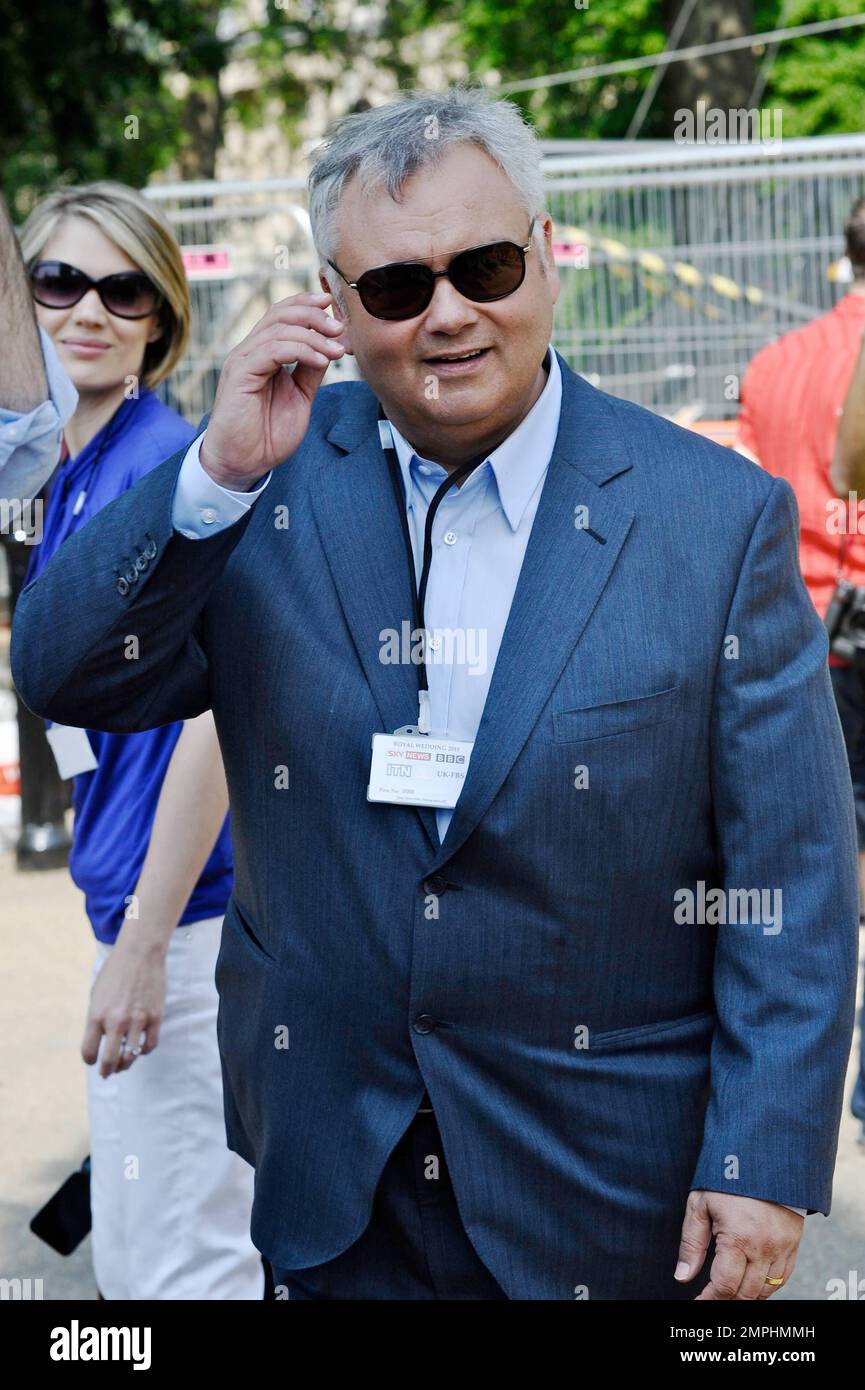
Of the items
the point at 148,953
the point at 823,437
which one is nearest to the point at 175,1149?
the point at 148,953

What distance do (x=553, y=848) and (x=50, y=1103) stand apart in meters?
3.37

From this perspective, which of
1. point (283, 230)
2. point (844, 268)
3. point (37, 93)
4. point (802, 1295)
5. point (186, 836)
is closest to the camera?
point (186, 836)

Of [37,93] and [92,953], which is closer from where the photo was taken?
[92,953]

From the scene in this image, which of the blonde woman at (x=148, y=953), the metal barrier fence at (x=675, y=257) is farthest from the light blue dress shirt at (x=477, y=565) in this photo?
the metal barrier fence at (x=675, y=257)

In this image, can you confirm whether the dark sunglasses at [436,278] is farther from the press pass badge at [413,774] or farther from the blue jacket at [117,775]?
the blue jacket at [117,775]

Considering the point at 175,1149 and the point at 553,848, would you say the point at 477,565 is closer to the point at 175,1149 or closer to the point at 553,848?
the point at 553,848

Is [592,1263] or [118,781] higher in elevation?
[118,781]

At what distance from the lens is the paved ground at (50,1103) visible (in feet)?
13.7

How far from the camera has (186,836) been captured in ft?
10.1

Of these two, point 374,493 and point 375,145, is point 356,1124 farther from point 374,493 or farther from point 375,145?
point 375,145

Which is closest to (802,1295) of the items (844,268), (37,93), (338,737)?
(338,737)

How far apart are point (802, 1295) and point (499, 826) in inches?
92.6

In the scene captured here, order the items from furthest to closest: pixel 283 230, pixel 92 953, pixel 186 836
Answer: pixel 283 230 → pixel 92 953 → pixel 186 836

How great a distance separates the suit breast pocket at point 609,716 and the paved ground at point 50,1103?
2348 millimetres
